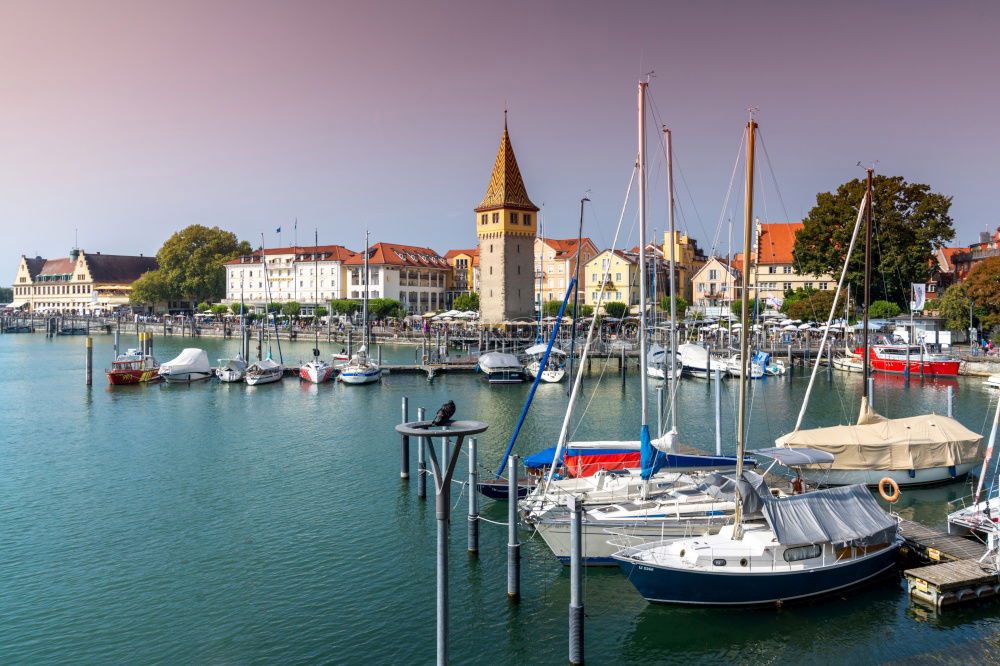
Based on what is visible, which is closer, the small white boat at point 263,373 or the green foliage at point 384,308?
the small white boat at point 263,373

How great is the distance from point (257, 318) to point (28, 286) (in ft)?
304

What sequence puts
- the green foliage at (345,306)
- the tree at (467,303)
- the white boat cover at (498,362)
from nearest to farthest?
the white boat cover at (498,362) < the tree at (467,303) < the green foliage at (345,306)

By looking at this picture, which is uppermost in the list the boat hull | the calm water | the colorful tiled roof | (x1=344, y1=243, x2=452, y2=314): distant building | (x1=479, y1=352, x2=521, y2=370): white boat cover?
the colorful tiled roof

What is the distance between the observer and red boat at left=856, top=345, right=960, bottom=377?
65125 millimetres

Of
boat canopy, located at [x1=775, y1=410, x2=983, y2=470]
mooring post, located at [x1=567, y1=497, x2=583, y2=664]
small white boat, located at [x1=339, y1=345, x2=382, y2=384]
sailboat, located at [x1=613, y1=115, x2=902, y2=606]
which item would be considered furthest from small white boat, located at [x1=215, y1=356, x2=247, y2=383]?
mooring post, located at [x1=567, y1=497, x2=583, y2=664]

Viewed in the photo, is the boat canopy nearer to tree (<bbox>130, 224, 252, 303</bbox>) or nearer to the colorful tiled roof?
the colorful tiled roof

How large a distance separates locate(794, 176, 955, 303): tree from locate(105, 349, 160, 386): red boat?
68.3 m

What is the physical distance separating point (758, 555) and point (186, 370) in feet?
176

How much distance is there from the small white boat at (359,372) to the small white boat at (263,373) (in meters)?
5.32

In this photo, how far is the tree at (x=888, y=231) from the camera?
80.2 m

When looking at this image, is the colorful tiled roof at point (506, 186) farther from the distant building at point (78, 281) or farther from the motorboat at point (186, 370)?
the distant building at point (78, 281)

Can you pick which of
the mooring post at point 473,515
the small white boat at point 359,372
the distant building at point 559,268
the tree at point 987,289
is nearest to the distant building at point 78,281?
the distant building at point 559,268

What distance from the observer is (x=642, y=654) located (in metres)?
17.3

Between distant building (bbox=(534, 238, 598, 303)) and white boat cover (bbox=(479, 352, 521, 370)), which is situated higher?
distant building (bbox=(534, 238, 598, 303))
